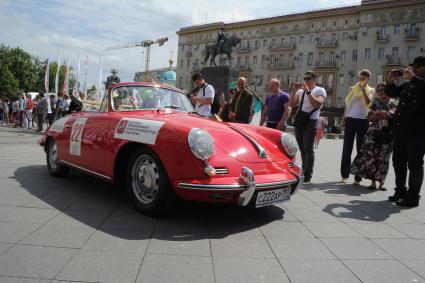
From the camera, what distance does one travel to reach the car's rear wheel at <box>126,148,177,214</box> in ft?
12.1

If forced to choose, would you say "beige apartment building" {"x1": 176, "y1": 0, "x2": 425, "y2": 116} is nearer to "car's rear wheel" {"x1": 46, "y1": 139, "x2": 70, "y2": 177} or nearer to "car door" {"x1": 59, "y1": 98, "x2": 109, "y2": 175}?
"car's rear wheel" {"x1": 46, "y1": 139, "x2": 70, "y2": 177}

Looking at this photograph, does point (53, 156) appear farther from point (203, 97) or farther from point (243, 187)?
point (243, 187)

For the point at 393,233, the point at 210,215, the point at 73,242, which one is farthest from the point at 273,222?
the point at 73,242

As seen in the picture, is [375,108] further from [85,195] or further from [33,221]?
[33,221]

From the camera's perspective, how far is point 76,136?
4.95 m

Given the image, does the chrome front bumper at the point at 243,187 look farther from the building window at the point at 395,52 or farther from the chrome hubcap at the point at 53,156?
the building window at the point at 395,52

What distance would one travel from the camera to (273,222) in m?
3.97

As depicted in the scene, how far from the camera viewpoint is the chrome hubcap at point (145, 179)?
3.83m

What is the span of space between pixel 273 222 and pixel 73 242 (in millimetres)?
1933

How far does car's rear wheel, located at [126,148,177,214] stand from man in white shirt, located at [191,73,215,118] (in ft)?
8.67

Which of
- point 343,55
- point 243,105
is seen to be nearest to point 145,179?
point 243,105

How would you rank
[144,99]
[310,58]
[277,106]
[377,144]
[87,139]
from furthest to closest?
[310,58] < [277,106] < [377,144] < [144,99] < [87,139]

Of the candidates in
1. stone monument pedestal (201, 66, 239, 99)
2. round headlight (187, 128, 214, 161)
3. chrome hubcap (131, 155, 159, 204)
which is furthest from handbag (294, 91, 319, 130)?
stone monument pedestal (201, 66, 239, 99)

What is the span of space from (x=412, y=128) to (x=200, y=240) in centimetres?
328
